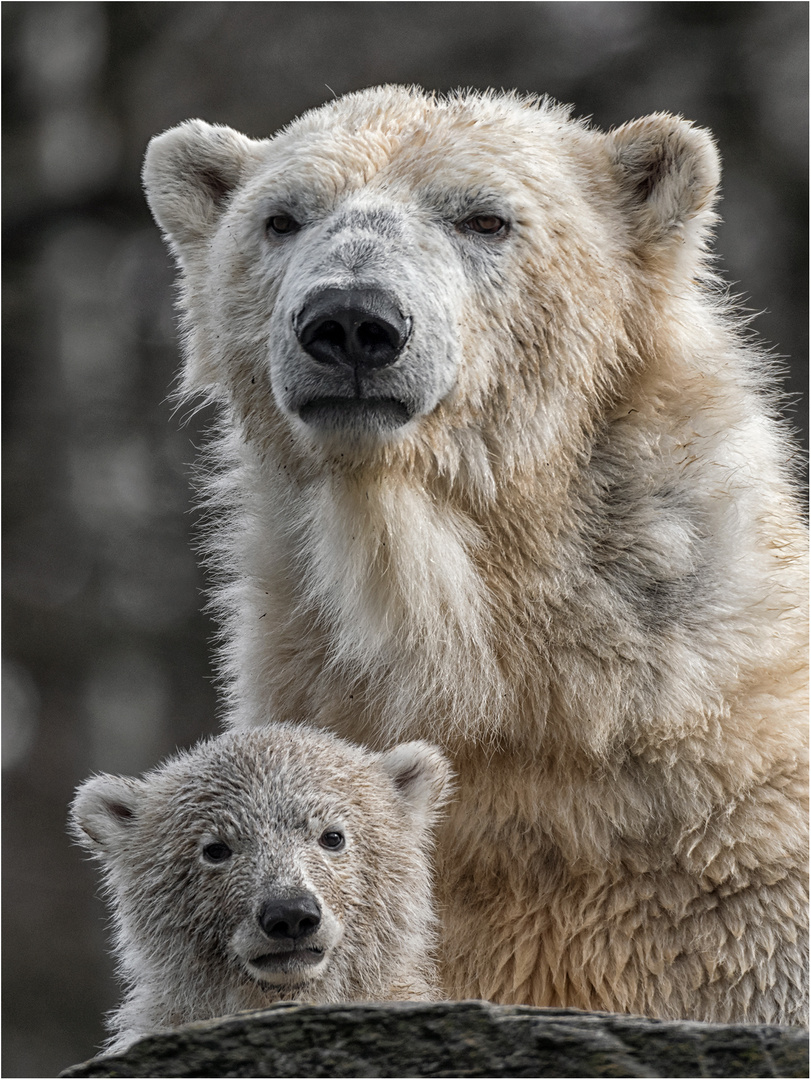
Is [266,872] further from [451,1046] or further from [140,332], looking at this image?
[140,332]

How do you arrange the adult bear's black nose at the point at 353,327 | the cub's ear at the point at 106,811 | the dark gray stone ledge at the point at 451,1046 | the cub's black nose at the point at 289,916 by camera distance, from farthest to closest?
the cub's ear at the point at 106,811 → the adult bear's black nose at the point at 353,327 → the cub's black nose at the point at 289,916 → the dark gray stone ledge at the point at 451,1046

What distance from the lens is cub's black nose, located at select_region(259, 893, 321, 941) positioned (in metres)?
2.74

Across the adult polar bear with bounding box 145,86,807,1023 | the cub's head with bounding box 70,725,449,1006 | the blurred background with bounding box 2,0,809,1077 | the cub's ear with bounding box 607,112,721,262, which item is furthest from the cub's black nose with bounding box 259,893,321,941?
the blurred background with bounding box 2,0,809,1077

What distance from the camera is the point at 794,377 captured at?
32.8ft

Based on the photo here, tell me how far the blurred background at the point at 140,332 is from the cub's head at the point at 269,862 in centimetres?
621

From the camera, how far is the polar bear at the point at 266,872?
9.30ft

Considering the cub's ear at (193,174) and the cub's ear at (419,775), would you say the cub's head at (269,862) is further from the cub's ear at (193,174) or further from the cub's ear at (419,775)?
the cub's ear at (193,174)

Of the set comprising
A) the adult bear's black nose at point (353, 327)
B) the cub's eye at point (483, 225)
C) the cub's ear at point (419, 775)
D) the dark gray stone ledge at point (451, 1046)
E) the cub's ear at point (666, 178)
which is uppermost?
the cub's ear at point (666, 178)

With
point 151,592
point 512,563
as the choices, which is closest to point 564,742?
point 512,563

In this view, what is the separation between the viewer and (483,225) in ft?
11.2

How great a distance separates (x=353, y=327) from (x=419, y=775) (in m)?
1.05

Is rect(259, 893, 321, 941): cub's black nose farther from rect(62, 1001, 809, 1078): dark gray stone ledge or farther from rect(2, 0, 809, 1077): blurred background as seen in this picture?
rect(2, 0, 809, 1077): blurred background

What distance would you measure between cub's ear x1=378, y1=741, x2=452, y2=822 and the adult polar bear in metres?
0.14

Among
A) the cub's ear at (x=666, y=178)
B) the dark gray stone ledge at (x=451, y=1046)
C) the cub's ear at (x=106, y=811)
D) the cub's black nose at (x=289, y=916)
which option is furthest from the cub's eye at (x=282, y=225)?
the dark gray stone ledge at (x=451, y=1046)
